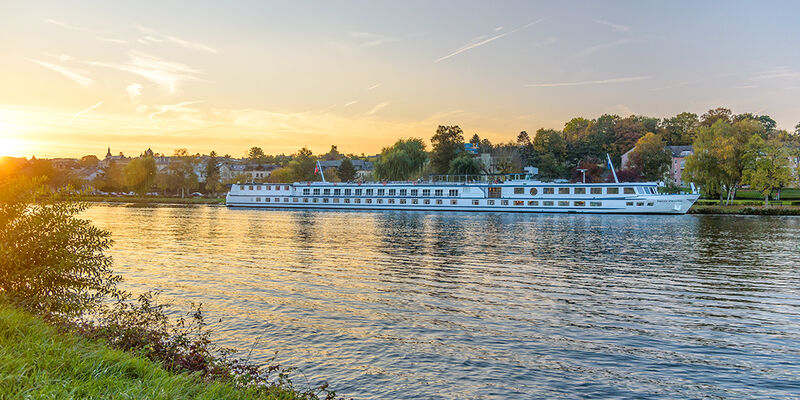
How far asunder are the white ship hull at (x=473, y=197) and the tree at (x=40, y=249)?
242ft

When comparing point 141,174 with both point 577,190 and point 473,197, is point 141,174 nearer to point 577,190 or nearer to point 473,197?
point 473,197

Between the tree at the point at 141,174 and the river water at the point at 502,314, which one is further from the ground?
the tree at the point at 141,174

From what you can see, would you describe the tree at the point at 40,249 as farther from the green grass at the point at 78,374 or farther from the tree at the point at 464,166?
the tree at the point at 464,166

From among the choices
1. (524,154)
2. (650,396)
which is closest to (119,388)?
(650,396)

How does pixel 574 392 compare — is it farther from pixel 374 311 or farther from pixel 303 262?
pixel 303 262

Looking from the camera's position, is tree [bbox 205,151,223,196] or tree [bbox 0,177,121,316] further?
tree [bbox 205,151,223,196]

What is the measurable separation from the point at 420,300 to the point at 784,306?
40.8ft

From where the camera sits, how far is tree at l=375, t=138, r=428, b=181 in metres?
118

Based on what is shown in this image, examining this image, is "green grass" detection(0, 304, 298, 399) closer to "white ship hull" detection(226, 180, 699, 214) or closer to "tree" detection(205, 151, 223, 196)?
"white ship hull" detection(226, 180, 699, 214)

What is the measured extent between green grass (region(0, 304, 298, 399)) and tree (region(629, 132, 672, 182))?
127 metres

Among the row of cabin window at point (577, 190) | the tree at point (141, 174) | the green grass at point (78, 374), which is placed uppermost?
the tree at point (141, 174)

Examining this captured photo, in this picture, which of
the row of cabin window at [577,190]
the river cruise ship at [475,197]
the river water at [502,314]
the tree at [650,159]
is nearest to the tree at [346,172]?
the river cruise ship at [475,197]

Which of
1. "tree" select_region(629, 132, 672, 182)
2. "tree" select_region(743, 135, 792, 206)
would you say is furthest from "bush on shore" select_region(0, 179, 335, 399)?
"tree" select_region(629, 132, 672, 182)

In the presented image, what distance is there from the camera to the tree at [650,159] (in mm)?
119625
